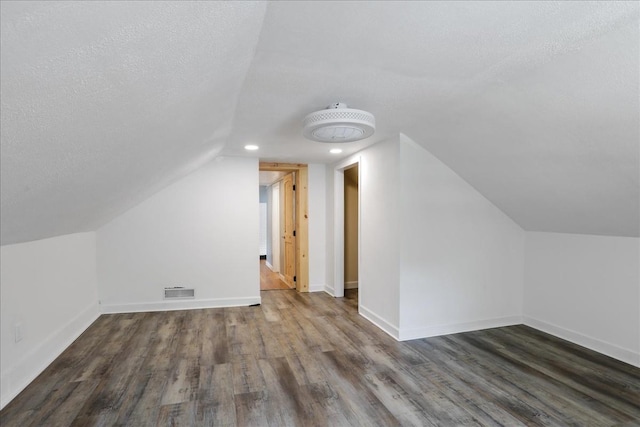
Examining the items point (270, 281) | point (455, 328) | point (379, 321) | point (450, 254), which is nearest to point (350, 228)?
point (270, 281)

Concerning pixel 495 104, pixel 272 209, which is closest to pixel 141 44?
pixel 495 104

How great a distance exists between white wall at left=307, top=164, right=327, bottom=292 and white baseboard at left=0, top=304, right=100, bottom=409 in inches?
121

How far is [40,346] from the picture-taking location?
2.70 m

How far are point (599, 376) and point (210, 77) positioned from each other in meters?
3.51

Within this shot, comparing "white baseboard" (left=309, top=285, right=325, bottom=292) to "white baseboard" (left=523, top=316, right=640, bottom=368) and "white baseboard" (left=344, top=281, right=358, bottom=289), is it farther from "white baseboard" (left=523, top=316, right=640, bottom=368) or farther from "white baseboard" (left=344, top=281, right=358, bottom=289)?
"white baseboard" (left=523, top=316, right=640, bottom=368)

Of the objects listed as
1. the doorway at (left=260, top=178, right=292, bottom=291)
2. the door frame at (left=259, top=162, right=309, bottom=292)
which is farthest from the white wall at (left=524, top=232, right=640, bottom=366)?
the doorway at (left=260, top=178, right=292, bottom=291)

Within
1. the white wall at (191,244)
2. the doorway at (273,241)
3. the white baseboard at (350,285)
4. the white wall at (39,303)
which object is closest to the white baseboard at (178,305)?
the white wall at (191,244)

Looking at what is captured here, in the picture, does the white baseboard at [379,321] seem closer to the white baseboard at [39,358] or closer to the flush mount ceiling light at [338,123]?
the flush mount ceiling light at [338,123]

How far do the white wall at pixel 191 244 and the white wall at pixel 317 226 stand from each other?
1046 millimetres

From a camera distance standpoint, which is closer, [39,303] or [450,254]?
[39,303]

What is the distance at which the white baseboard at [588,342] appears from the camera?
9.46 ft

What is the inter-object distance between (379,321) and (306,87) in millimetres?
2712

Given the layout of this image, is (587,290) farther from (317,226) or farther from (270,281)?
(270,281)

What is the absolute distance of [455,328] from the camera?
3.60m
